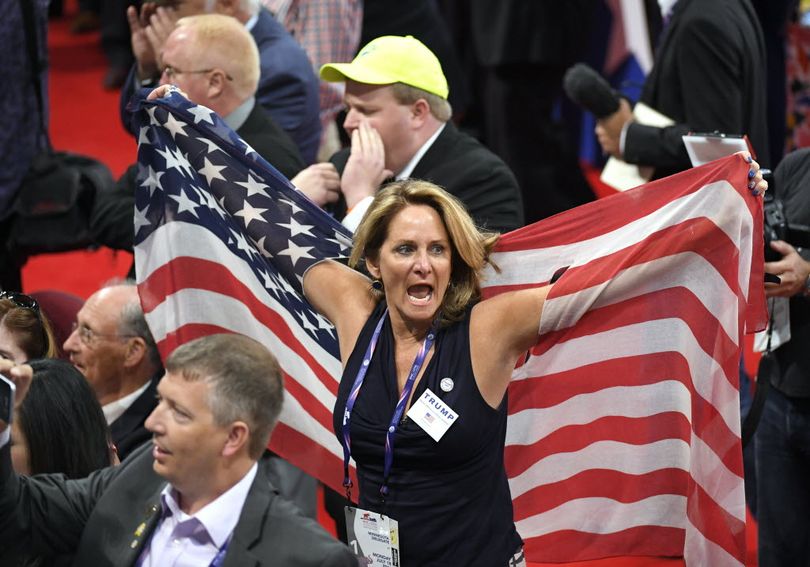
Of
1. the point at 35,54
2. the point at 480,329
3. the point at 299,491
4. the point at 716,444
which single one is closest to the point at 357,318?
the point at 480,329

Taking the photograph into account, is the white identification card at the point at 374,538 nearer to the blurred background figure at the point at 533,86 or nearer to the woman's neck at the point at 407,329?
the woman's neck at the point at 407,329

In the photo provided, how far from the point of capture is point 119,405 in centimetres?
512

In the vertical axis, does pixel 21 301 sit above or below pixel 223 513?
below

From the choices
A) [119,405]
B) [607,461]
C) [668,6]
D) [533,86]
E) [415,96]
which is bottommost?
[119,405]

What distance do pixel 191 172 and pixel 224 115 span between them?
0.78 meters

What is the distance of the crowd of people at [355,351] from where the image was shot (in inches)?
129

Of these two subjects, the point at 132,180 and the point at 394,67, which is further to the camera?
the point at 132,180

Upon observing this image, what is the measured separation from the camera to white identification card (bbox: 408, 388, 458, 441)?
11.9 ft

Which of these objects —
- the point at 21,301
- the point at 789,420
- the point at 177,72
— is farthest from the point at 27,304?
the point at 789,420

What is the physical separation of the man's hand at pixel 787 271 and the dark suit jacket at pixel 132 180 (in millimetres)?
2014

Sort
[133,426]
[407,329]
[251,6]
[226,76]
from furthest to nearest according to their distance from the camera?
[251,6] < [226,76] < [133,426] < [407,329]

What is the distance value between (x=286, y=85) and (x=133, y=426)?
1.97m

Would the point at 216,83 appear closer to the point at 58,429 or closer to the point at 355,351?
the point at 355,351

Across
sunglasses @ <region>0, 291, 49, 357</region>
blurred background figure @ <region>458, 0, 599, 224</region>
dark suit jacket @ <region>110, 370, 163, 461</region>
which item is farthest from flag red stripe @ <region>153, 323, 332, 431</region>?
blurred background figure @ <region>458, 0, 599, 224</region>
